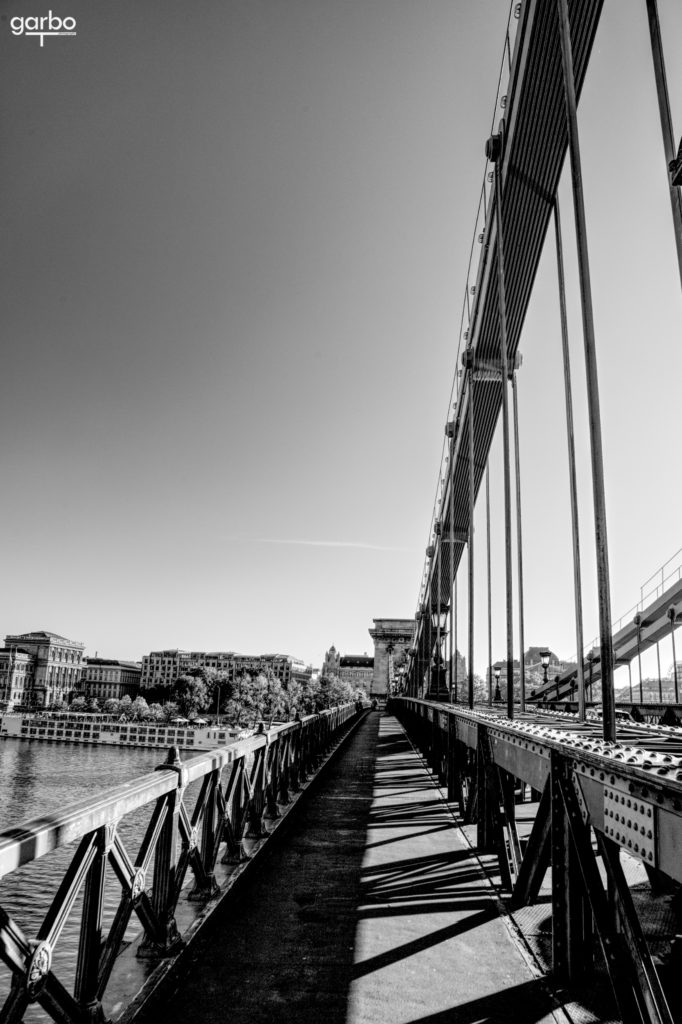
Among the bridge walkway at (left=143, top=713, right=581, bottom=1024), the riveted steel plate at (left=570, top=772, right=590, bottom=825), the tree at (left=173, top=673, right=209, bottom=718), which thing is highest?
the riveted steel plate at (left=570, top=772, right=590, bottom=825)

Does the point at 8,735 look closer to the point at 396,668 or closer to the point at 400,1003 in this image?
the point at 396,668

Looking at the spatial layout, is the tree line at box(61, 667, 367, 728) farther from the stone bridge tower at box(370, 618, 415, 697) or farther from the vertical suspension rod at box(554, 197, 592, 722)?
the vertical suspension rod at box(554, 197, 592, 722)

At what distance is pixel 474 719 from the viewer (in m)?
7.22

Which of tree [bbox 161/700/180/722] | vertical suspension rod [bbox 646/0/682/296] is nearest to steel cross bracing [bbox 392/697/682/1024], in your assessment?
vertical suspension rod [bbox 646/0/682/296]

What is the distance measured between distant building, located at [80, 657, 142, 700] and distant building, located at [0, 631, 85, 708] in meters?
2.72

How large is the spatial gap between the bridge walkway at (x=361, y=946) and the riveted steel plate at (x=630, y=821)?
109cm

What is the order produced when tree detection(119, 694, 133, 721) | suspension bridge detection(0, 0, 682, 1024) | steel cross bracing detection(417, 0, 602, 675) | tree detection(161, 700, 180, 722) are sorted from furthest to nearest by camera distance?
1. tree detection(161, 700, 180, 722)
2. tree detection(119, 694, 133, 721)
3. steel cross bracing detection(417, 0, 602, 675)
4. suspension bridge detection(0, 0, 682, 1024)

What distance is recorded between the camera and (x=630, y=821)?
2695 mm

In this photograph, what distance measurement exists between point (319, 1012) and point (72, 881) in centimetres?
143

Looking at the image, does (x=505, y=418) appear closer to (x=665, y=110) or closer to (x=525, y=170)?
(x=525, y=170)

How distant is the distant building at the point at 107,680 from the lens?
591 ft

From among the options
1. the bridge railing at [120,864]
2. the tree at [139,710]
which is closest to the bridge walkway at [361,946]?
the bridge railing at [120,864]

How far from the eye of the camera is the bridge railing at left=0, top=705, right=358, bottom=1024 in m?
2.31

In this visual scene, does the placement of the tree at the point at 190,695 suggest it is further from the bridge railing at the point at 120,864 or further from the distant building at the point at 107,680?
the bridge railing at the point at 120,864
